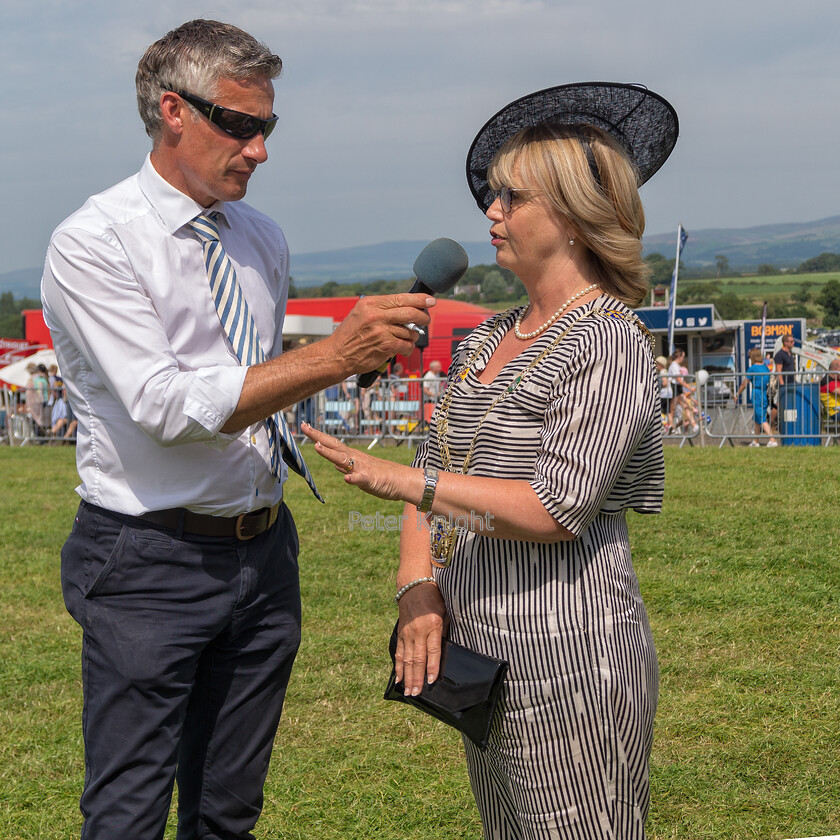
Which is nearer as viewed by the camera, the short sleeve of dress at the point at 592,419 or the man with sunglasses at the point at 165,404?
the short sleeve of dress at the point at 592,419

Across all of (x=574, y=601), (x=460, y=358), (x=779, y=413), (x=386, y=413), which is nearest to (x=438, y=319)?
(x=386, y=413)

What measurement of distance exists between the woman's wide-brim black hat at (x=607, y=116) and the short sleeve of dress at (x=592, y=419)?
58 centimetres

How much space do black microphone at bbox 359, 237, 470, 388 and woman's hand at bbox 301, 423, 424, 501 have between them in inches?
14.6

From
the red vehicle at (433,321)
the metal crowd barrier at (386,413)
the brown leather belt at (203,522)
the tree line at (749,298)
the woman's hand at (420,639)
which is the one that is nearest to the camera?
the woman's hand at (420,639)

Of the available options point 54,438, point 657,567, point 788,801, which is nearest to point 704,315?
point 54,438

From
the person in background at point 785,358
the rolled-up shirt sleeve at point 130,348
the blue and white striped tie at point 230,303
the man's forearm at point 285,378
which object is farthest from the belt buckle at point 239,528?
the person in background at point 785,358

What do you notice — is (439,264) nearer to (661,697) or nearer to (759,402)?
(661,697)

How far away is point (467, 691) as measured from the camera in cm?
247

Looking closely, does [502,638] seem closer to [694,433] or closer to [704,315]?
[694,433]

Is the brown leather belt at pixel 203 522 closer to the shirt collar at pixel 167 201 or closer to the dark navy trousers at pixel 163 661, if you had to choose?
the dark navy trousers at pixel 163 661

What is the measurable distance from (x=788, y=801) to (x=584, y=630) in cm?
245

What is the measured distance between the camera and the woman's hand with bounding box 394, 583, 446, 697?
103 inches

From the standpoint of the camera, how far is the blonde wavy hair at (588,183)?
2.48 m

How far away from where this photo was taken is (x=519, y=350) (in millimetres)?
2615
